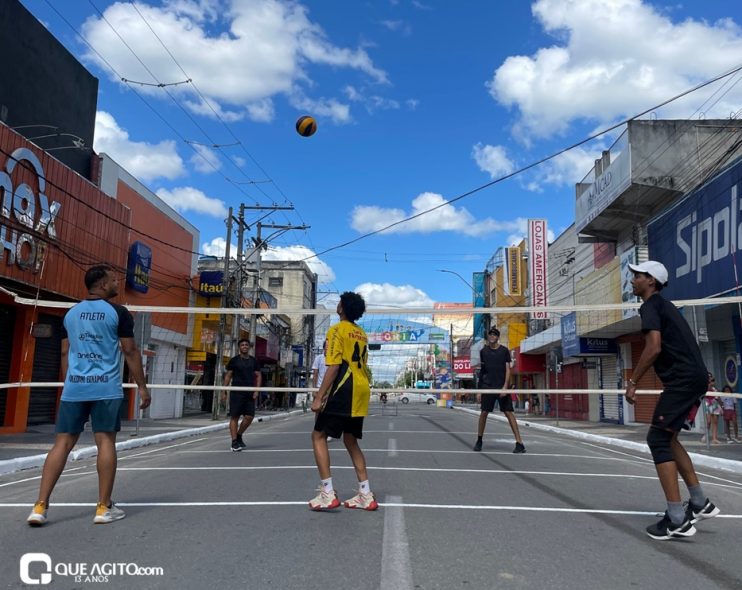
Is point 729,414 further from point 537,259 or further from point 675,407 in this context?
point 537,259

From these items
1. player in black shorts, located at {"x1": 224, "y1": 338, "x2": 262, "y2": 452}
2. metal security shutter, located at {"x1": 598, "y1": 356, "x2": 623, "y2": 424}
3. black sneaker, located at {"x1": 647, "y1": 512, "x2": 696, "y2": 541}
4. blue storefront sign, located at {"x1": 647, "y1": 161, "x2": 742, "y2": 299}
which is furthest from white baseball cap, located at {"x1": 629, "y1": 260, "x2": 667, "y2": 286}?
metal security shutter, located at {"x1": 598, "y1": 356, "x2": 623, "y2": 424}

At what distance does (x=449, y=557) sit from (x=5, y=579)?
8.45 feet

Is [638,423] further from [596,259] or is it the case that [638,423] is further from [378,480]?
[378,480]

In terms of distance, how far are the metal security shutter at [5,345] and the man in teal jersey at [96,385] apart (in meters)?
12.0

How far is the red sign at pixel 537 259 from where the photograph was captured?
3097 centimetres

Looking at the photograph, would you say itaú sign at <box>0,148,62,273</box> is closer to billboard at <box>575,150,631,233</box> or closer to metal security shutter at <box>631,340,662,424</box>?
billboard at <box>575,150,631,233</box>

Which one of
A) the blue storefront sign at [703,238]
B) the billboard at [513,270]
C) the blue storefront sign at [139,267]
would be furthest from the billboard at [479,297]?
the blue storefront sign at [703,238]

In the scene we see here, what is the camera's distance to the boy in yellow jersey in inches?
204

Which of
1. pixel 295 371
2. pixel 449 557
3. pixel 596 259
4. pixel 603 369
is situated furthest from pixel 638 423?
pixel 295 371

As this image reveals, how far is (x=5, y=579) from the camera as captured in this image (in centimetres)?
352

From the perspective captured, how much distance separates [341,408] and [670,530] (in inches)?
102

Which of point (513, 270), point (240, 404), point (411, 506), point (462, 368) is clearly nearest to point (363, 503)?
point (411, 506)

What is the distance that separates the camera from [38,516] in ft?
15.2

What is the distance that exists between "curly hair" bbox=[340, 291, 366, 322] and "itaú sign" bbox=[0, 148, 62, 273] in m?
10.6
